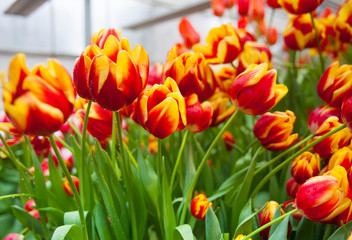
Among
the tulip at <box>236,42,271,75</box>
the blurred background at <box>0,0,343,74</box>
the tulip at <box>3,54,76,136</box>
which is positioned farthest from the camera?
the blurred background at <box>0,0,343,74</box>

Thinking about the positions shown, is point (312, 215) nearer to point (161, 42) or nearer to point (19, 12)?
point (19, 12)

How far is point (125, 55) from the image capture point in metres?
0.26

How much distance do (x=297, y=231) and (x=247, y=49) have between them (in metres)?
0.22

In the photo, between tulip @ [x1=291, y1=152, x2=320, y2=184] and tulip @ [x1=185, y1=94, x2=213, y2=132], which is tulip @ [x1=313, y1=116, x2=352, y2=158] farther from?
tulip @ [x1=185, y1=94, x2=213, y2=132]

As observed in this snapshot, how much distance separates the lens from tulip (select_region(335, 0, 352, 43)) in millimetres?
520

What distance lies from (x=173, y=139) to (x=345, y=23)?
304 millimetres

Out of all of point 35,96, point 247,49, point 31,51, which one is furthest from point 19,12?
point 31,51

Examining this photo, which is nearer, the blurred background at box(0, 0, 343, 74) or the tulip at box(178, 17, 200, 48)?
the tulip at box(178, 17, 200, 48)

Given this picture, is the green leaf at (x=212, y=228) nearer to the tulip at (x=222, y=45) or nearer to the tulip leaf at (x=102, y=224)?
the tulip leaf at (x=102, y=224)

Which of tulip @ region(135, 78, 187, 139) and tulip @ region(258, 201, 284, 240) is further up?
tulip @ region(135, 78, 187, 139)

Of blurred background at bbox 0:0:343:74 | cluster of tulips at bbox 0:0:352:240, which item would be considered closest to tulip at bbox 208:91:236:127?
cluster of tulips at bbox 0:0:352:240

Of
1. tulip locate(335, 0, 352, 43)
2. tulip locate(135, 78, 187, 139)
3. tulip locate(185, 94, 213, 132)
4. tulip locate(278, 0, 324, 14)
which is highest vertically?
tulip locate(278, 0, 324, 14)

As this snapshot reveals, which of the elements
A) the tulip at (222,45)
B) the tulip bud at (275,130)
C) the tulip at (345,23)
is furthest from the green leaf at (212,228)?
the tulip at (345,23)

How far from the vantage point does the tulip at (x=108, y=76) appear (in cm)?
25
